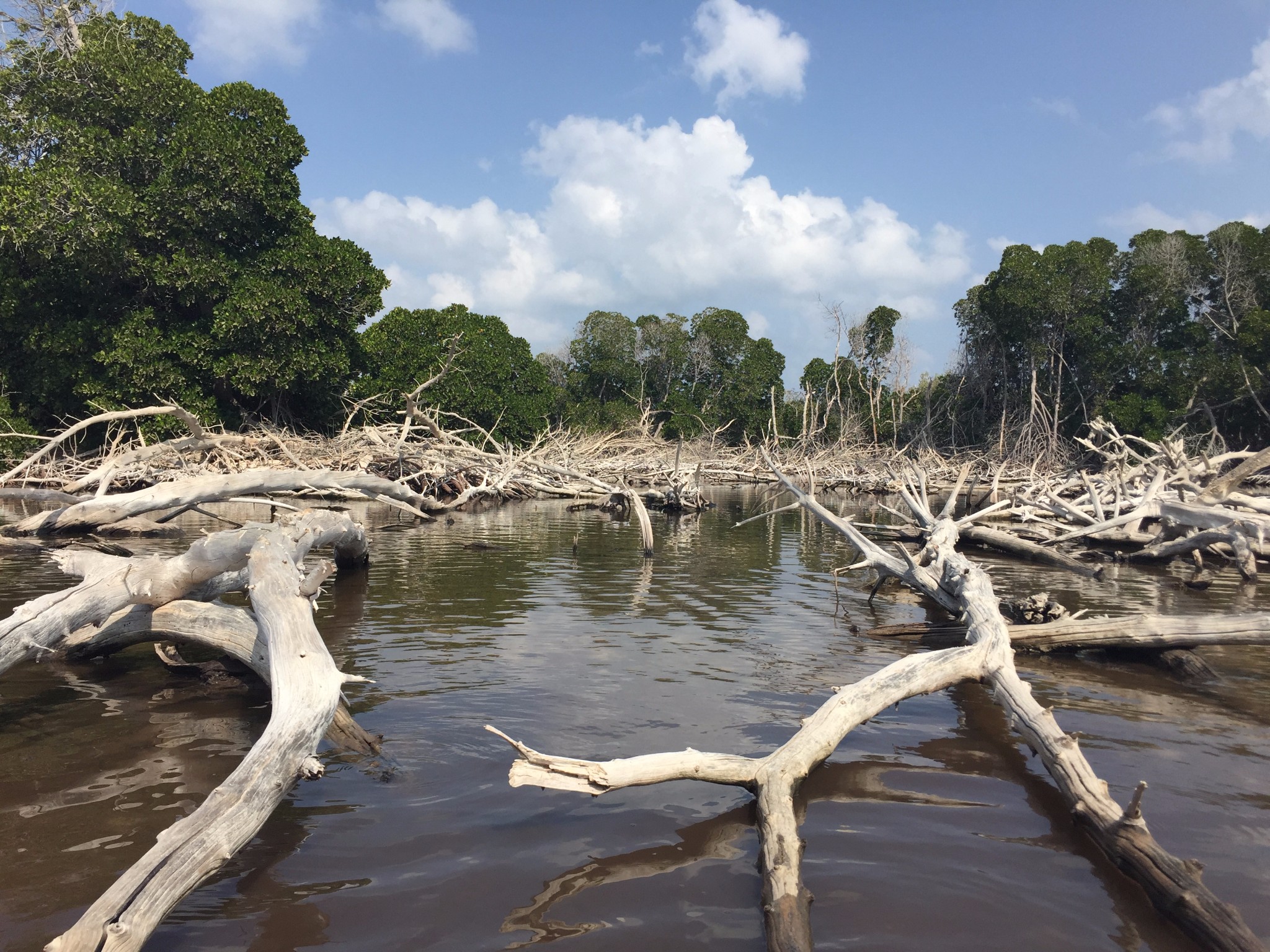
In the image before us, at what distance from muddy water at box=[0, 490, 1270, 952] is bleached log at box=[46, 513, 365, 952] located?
338mm

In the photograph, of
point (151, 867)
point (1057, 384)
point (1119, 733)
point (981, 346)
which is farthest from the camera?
point (981, 346)

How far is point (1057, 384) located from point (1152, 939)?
32828mm

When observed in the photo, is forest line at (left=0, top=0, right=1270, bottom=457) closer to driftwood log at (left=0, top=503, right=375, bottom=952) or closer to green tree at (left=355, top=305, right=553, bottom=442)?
green tree at (left=355, top=305, right=553, bottom=442)

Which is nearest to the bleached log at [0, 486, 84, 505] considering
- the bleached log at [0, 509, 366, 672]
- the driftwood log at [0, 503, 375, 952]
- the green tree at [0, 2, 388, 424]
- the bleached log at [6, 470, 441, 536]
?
the bleached log at [6, 470, 441, 536]

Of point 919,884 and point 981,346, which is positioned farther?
point 981,346

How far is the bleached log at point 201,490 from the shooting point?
8242 mm

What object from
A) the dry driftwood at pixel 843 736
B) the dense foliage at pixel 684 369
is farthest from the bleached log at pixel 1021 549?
the dense foliage at pixel 684 369

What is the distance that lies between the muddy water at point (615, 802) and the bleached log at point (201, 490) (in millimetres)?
1679

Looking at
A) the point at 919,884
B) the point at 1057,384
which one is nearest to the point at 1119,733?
the point at 919,884

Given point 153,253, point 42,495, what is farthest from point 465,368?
point 42,495

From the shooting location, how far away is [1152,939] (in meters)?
2.75

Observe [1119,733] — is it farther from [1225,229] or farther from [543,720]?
[1225,229]

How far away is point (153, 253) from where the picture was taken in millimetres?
18688

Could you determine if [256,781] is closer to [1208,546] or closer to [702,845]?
[702,845]
